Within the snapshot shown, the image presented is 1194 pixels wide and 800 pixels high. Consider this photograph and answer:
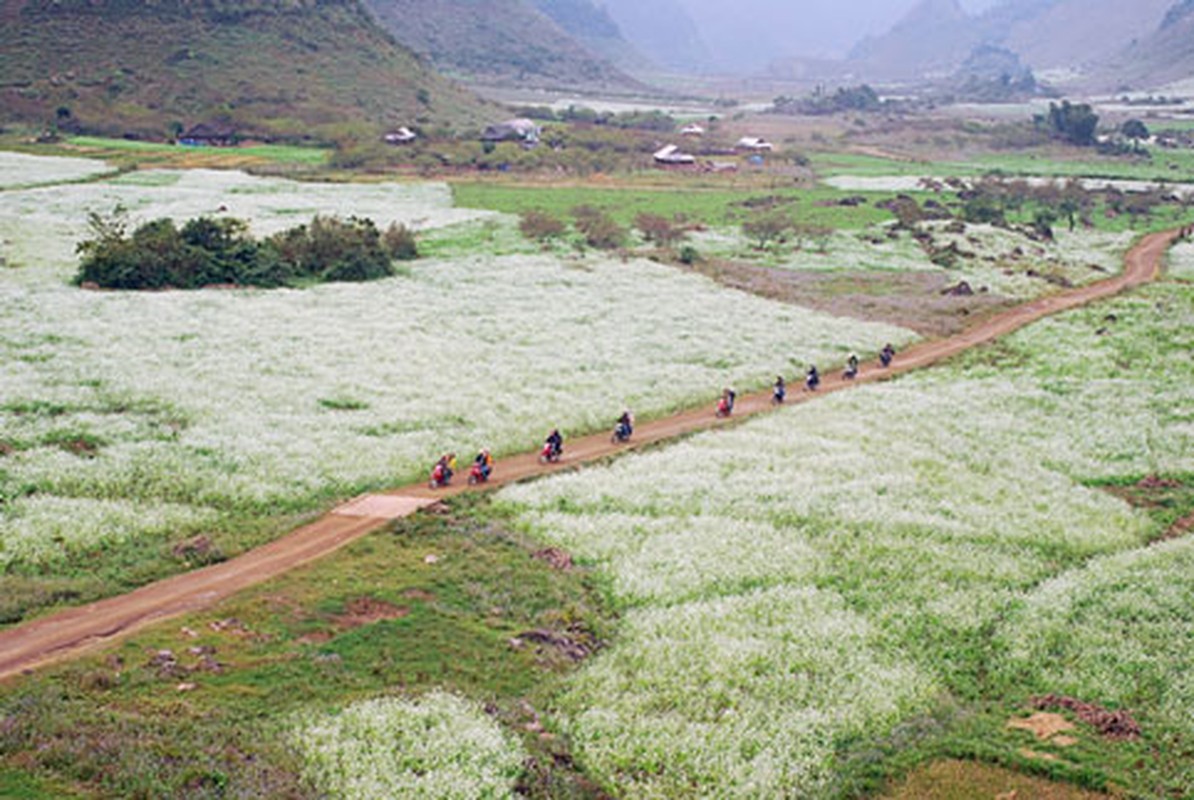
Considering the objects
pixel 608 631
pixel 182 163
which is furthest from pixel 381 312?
pixel 182 163

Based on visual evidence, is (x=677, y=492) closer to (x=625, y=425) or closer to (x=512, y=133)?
(x=625, y=425)

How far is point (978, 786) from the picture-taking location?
1683cm

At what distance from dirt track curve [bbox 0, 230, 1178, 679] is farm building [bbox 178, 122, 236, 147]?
379ft

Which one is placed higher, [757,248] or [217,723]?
[757,248]

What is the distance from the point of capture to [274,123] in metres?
144

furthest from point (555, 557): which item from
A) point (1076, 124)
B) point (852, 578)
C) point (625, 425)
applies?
point (1076, 124)

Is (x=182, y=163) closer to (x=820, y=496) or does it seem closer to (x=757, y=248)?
(x=757, y=248)

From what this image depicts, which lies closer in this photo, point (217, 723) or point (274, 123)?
point (217, 723)

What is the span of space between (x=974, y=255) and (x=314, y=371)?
67.6 m

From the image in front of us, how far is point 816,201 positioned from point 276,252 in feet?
243

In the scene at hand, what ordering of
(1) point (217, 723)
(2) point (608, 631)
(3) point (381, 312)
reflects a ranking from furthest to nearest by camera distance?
(3) point (381, 312), (2) point (608, 631), (1) point (217, 723)

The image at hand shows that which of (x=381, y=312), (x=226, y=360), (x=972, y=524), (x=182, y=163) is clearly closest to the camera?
(x=972, y=524)

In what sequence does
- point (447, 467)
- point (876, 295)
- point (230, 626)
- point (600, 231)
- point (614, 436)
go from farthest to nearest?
point (600, 231) → point (876, 295) → point (614, 436) → point (447, 467) → point (230, 626)

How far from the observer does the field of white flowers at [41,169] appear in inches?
3681
